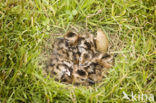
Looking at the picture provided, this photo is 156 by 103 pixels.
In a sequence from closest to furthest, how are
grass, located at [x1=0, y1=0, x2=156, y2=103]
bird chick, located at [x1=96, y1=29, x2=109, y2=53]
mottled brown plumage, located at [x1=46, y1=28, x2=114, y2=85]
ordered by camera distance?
grass, located at [x1=0, y1=0, x2=156, y2=103], mottled brown plumage, located at [x1=46, y1=28, x2=114, y2=85], bird chick, located at [x1=96, y1=29, x2=109, y2=53]

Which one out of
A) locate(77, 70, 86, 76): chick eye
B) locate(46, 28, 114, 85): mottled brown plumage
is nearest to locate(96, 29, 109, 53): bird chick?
locate(46, 28, 114, 85): mottled brown plumage

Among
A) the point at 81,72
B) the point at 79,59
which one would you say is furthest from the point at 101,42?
the point at 81,72

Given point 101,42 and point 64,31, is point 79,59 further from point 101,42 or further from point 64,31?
point 64,31

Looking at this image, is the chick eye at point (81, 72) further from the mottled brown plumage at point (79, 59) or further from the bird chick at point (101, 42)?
the bird chick at point (101, 42)

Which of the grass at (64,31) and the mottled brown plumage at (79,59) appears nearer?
the grass at (64,31)

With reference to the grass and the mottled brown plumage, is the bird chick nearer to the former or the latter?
the mottled brown plumage

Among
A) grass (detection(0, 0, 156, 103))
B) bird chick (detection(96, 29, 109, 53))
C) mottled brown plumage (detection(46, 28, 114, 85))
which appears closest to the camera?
grass (detection(0, 0, 156, 103))

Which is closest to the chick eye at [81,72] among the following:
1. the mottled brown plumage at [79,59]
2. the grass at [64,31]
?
the mottled brown plumage at [79,59]

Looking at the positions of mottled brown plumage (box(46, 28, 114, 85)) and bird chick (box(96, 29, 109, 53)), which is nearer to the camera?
mottled brown plumage (box(46, 28, 114, 85))

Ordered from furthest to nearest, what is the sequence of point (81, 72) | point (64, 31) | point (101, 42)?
point (64, 31) → point (101, 42) → point (81, 72)
